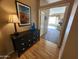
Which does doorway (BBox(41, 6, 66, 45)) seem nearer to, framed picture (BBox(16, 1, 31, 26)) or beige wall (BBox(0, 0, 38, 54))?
framed picture (BBox(16, 1, 31, 26))

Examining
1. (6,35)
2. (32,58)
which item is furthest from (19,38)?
(32,58)

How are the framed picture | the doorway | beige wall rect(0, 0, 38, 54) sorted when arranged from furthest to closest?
the doorway, the framed picture, beige wall rect(0, 0, 38, 54)

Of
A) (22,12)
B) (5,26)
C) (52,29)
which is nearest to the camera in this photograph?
(5,26)

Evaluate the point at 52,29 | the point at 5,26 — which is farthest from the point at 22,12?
the point at 52,29

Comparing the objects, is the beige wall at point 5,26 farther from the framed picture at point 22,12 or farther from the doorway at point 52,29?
the doorway at point 52,29

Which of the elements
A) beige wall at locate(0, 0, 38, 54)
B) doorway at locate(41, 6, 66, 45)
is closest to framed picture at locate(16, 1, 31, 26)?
beige wall at locate(0, 0, 38, 54)

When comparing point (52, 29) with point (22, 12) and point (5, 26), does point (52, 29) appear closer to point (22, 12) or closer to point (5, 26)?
point (22, 12)

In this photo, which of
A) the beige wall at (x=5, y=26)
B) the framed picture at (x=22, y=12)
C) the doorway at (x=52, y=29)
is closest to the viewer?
the beige wall at (x=5, y=26)

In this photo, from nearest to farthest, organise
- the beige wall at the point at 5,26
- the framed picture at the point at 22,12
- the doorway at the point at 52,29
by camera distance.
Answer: the beige wall at the point at 5,26
the framed picture at the point at 22,12
the doorway at the point at 52,29

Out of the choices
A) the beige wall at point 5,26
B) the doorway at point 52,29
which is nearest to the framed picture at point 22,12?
the beige wall at point 5,26

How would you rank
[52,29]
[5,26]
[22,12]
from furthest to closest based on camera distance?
[52,29]
[22,12]
[5,26]

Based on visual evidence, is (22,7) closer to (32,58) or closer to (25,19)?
(25,19)

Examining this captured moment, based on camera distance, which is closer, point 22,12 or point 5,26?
point 5,26

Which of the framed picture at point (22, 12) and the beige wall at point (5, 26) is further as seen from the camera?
the framed picture at point (22, 12)
